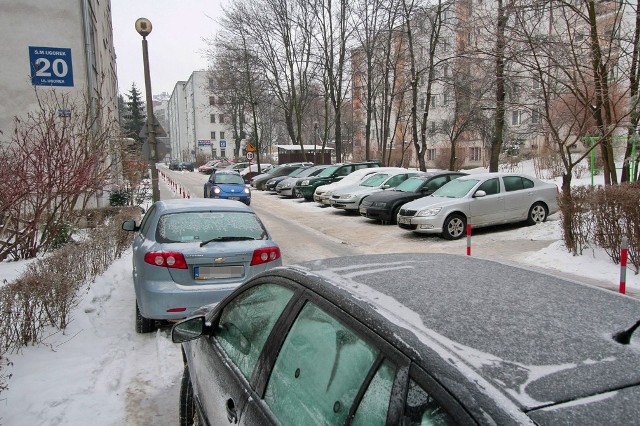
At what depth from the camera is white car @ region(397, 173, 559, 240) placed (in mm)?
11672

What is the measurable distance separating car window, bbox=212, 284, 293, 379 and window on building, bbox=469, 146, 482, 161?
48252 mm

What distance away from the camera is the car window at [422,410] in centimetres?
129

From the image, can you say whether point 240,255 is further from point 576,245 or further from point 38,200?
point 576,245

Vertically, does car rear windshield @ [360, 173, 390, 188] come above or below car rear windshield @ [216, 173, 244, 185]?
below

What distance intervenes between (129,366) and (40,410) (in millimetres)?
976

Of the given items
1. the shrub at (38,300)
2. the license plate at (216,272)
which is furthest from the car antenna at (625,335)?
the license plate at (216,272)

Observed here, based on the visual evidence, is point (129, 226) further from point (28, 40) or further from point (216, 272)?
point (28, 40)

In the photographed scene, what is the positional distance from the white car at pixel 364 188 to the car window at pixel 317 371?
14.9 m

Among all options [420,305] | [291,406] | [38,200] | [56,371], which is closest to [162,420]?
[56,371]

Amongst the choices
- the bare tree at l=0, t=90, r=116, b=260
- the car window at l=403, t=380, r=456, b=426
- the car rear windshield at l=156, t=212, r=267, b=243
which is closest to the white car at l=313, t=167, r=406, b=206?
the bare tree at l=0, t=90, r=116, b=260

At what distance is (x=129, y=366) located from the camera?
458cm

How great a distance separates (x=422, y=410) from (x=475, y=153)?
1971 inches

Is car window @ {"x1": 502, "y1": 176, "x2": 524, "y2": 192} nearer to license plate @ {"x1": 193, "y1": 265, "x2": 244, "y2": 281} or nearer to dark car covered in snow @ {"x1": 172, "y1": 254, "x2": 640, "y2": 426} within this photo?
license plate @ {"x1": 193, "y1": 265, "x2": 244, "y2": 281}

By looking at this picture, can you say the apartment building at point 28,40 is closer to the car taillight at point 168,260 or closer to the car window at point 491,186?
the car taillight at point 168,260
